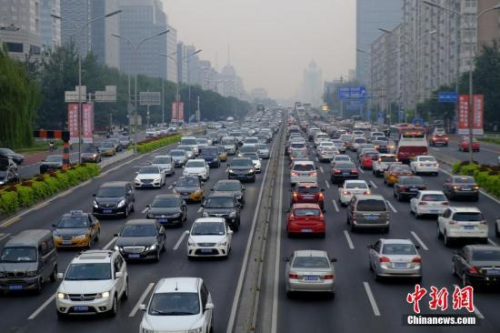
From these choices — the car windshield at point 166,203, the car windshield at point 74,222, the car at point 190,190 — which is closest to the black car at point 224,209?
the car windshield at point 166,203

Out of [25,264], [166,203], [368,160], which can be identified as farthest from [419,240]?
[368,160]

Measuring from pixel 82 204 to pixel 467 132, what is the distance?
2905cm

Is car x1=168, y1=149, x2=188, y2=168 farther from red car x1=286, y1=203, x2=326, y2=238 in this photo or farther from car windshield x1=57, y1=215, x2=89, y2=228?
car windshield x1=57, y1=215, x2=89, y2=228

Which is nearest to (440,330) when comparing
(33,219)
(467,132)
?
(33,219)

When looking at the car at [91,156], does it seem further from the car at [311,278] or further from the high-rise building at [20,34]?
the high-rise building at [20,34]

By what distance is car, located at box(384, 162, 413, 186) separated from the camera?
2206 inches

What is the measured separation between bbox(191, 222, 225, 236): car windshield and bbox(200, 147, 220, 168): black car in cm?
3734

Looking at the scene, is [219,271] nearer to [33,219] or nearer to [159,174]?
[33,219]

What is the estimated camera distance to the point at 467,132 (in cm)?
6203

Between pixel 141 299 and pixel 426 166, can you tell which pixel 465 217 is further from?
pixel 426 166

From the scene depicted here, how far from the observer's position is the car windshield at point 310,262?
84.7ft

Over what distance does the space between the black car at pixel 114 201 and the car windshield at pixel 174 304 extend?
22083 millimetres

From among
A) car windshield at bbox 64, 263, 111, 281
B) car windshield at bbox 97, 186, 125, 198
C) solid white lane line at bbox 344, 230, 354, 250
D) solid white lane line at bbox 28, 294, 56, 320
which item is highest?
car windshield at bbox 97, 186, 125, 198

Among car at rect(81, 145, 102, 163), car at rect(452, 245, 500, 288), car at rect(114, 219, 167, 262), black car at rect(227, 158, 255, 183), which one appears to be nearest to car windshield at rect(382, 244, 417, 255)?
car at rect(452, 245, 500, 288)
